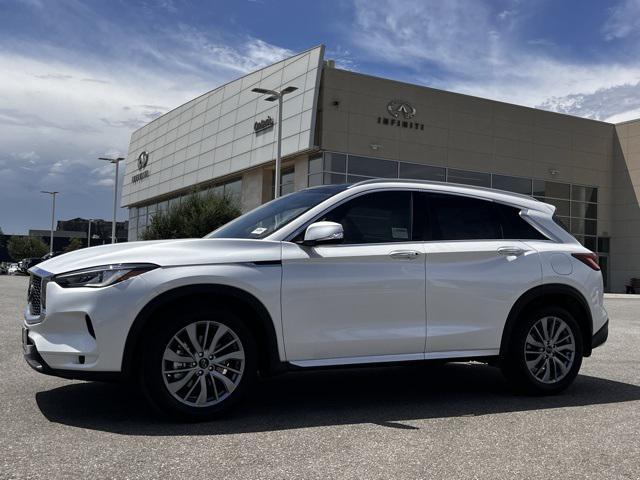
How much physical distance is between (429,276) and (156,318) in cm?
209

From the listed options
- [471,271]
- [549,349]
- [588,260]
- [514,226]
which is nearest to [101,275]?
[471,271]

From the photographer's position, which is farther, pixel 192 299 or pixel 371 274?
pixel 371 274

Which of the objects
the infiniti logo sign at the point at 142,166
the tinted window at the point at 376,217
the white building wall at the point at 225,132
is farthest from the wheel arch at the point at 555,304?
the infiniti logo sign at the point at 142,166

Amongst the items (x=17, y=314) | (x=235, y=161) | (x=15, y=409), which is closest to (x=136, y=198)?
(x=235, y=161)

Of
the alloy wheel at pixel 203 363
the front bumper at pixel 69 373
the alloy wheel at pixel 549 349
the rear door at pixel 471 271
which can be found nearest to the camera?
the front bumper at pixel 69 373

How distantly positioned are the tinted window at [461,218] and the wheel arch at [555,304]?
588mm

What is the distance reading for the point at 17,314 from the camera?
13.1 m

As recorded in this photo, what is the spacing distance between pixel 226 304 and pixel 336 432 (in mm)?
1158

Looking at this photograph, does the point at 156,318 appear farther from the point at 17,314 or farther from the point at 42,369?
the point at 17,314

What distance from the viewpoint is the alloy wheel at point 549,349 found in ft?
19.0

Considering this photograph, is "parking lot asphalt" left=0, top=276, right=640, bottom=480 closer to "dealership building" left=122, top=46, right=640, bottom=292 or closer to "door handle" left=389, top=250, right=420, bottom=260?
"door handle" left=389, top=250, right=420, bottom=260

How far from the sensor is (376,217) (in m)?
5.42

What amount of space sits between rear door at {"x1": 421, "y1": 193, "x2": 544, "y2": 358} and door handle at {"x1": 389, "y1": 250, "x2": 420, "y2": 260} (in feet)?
0.42

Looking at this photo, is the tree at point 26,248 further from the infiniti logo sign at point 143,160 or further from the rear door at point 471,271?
the rear door at point 471,271
